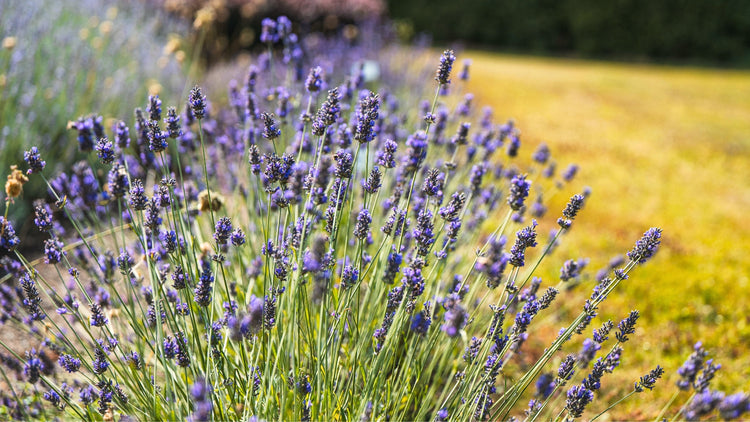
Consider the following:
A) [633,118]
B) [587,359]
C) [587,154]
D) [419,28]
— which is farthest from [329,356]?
[419,28]

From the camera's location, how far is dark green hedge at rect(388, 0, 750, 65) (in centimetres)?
1603

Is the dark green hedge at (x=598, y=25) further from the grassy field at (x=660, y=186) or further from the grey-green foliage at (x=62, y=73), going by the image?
the grey-green foliage at (x=62, y=73)

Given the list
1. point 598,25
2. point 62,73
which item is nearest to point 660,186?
point 62,73

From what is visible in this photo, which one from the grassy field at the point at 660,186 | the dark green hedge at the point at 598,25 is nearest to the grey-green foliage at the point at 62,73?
the grassy field at the point at 660,186

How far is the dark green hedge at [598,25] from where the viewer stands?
52.6ft

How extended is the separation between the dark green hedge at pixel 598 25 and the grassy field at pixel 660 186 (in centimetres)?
379

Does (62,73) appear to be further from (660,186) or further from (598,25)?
(598,25)

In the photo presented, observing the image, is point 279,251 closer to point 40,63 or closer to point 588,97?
point 40,63

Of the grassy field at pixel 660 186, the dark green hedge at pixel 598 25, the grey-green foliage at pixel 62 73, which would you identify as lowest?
the grassy field at pixel 660 186

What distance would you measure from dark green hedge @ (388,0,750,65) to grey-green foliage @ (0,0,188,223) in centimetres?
1339

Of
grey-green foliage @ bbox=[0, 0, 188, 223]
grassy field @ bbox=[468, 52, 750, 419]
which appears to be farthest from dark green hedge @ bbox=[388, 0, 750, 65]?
grey-green foliage @ bbox=[0, 0, 188, 223]

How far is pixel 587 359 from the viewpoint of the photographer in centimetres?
134

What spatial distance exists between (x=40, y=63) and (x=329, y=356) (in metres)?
3.80

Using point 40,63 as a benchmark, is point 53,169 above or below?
below
